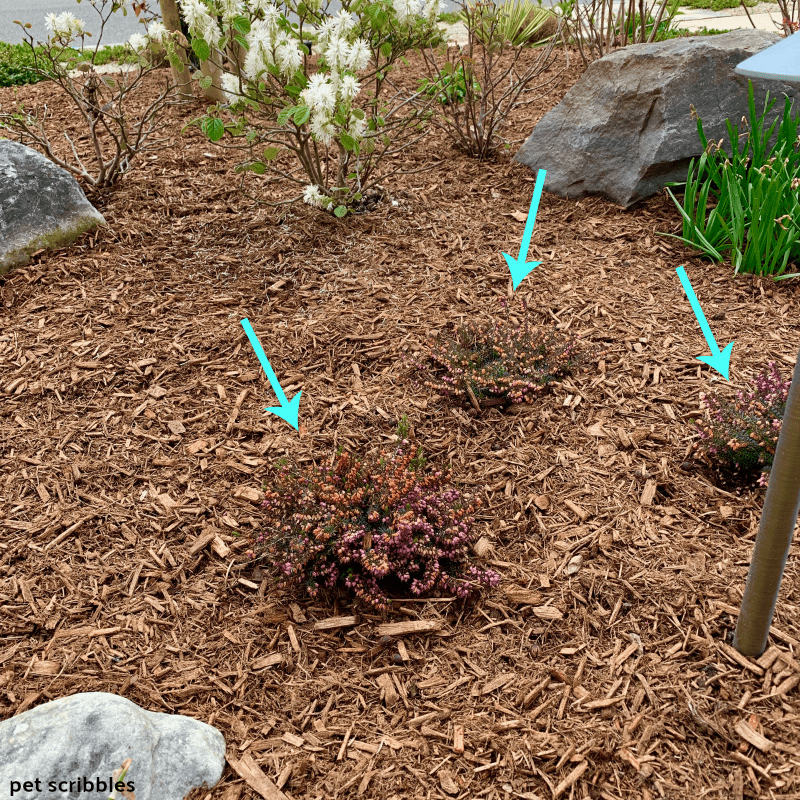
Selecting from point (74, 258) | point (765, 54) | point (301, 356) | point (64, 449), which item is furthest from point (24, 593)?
point (765, 54)

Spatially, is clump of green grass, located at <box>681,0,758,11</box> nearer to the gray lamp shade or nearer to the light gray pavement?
the light gray pavement

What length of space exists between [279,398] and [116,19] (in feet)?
33.3

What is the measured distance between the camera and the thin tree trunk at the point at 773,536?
5.88ft

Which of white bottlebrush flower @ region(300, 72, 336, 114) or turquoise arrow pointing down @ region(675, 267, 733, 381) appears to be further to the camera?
white bottlebrush flower @ region(300, 72, 336, 114)

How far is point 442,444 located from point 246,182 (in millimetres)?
2636

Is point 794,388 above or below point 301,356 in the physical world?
above

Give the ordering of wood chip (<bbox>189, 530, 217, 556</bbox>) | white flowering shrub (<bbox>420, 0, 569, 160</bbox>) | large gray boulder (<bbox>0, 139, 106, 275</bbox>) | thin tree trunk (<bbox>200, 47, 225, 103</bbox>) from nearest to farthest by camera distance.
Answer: wood chip (<bbox>189, 530, 217, 556</bbox>), large gray boulder (<bbox>0, 139, 106, 275</bbox>), white flowering shrub (<bbox>420, 0, 569, 160</bbox>), thin tree trunk (<bbox>200, 47, 225, 103</bbox>)

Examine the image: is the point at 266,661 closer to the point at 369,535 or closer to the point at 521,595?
the point at 369,535

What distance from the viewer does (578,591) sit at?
2.47m

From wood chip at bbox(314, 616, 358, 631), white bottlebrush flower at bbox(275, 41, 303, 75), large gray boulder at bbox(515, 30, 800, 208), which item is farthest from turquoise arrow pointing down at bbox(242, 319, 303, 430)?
large gray boulder at bbox(515, 30, 800, 208)

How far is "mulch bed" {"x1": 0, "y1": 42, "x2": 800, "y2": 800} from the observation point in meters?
2.08

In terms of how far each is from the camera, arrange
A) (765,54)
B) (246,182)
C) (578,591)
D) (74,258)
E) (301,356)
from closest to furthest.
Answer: (765,54) < (578,591) < (301,356) < (74,258) < (246,182)

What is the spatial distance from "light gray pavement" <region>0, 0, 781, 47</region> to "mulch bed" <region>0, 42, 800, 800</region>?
5708 mm

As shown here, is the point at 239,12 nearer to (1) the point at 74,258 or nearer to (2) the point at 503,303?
(1) the point at 74,258
